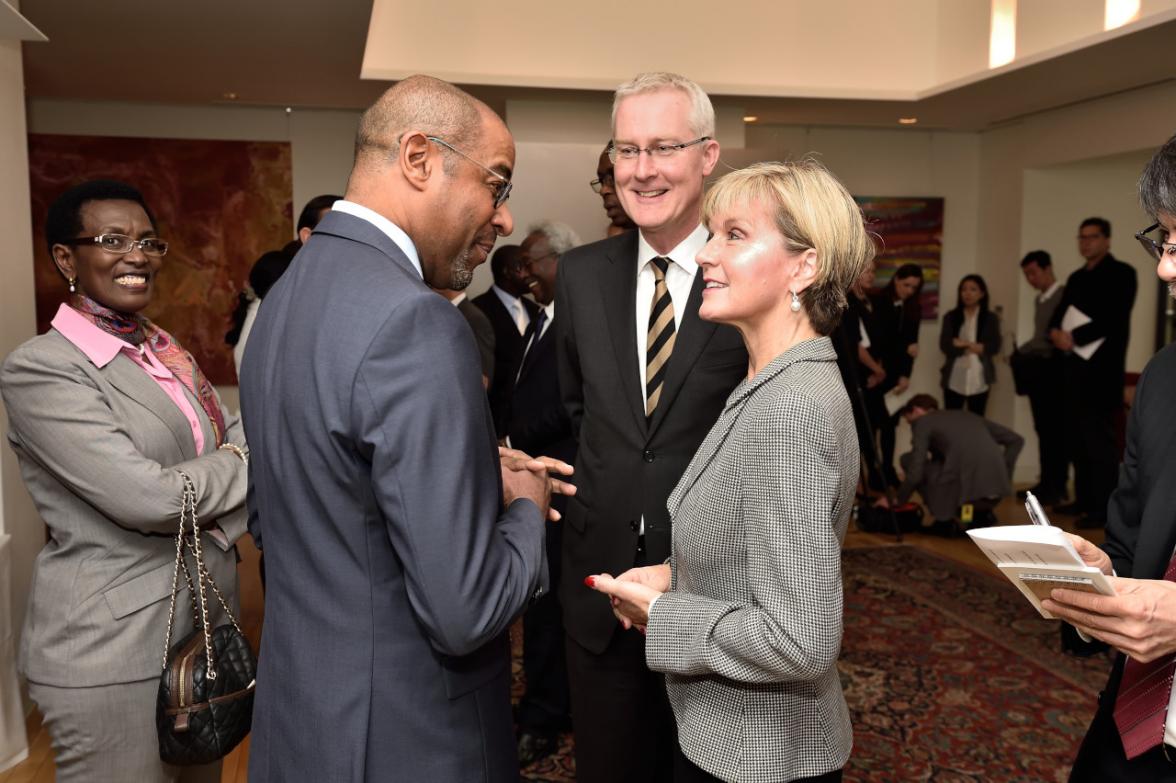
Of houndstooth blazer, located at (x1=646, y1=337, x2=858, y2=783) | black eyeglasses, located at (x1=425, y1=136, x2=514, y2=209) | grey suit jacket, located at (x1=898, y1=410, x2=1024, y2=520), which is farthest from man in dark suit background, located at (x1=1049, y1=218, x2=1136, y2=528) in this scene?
black eyeglasses, located at (x1=425, y1=136, x2=514, y2=209)

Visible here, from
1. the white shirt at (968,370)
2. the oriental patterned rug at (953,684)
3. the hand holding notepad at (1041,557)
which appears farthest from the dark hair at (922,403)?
the hand holding notepad at (1041,557)

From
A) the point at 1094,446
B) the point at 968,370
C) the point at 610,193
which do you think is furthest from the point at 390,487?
the point at 968,370

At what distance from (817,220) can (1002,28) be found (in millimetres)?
6893

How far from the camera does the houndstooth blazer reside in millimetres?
1499

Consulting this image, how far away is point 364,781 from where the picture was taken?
1.46m

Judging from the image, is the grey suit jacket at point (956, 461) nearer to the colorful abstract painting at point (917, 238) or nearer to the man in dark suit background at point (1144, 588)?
the colorful abstract painting at point (917, 238)

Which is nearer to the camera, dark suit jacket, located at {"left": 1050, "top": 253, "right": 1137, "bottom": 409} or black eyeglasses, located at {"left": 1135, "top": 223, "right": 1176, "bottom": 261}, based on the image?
black eyeglasses, located at {"left": 1135, "top": 223, "right": 1176, "bottom": 261}

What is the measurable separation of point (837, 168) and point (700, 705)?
8.92 metres

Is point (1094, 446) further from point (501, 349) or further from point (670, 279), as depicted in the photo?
point (670, 279)

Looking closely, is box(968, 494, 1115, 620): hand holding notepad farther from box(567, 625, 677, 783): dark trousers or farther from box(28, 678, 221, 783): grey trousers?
box(28, 678, 221, 783): grey trousers

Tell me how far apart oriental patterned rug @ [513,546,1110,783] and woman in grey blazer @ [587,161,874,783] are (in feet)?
6.41

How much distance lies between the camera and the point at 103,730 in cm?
203

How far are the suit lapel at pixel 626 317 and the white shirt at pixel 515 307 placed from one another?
2.56m

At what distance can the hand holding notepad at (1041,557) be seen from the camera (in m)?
1.37
